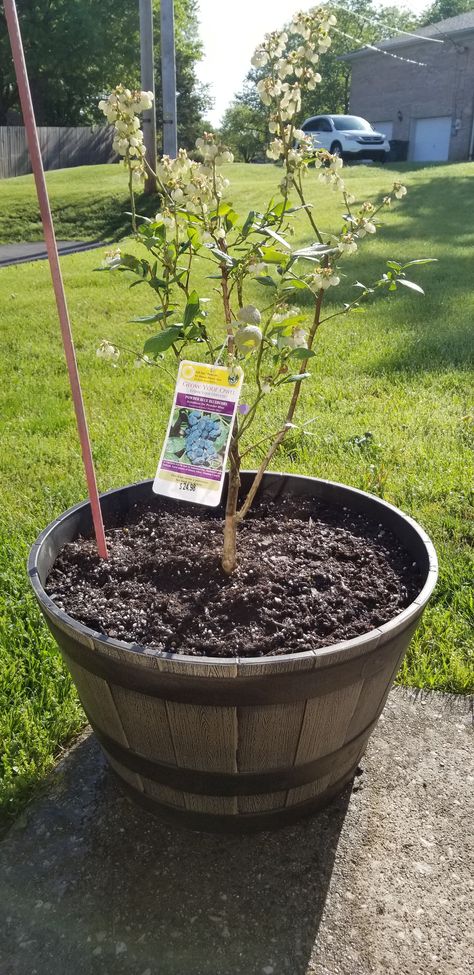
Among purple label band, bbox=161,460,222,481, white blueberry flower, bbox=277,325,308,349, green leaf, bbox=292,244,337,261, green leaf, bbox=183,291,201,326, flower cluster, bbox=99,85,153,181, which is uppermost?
flower cluster, bbox=99,85,153,181

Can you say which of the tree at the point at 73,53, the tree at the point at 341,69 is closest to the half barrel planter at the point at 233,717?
the tree at the point at 73,53

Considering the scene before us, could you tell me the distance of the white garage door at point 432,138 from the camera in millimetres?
25000

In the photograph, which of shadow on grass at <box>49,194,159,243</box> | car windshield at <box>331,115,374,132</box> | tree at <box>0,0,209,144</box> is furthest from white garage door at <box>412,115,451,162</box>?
shadow on grass at <box>49,194,159,243</box>

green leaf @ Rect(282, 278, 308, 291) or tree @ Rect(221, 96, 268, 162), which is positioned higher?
tree @ Rect(221, 96, 268, 162)

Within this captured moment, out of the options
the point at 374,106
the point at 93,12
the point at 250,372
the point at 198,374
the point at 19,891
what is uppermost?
the point at 93,12

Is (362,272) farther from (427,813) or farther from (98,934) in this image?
(98,934)

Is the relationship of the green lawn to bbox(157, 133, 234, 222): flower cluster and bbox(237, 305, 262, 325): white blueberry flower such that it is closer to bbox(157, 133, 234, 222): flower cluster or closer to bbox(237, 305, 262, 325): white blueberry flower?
bbox(237, 305, 262, 325): white blueberry flower

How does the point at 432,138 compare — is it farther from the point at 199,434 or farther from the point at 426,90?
the point at 199,434

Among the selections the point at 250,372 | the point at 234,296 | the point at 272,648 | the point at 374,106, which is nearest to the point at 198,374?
the point at 272,648

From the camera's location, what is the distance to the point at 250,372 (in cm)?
453

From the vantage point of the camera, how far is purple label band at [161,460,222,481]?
5.28ft

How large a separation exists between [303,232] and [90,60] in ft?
80.9

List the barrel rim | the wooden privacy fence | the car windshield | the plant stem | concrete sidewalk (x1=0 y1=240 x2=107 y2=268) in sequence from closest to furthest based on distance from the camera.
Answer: the barrel rim
the plant stem
concrete sidewalk (x1=0 y1=240 x2=107 y2=268)
the car windshield
the wooden privacy fence

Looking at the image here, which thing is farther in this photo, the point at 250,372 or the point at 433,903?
the point at 250,372
